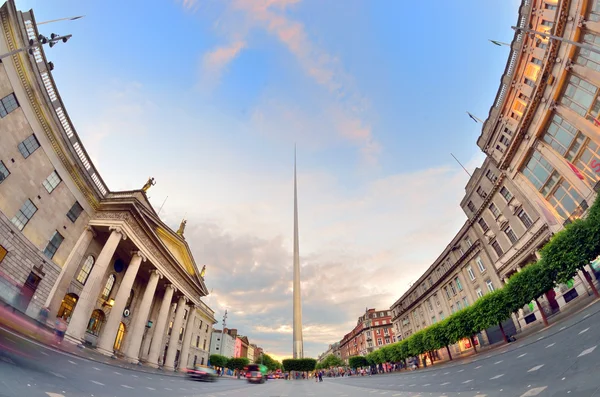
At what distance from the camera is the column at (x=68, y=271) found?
23.7 m

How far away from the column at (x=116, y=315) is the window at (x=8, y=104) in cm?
1734

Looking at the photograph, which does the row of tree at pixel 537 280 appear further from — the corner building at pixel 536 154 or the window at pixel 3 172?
the window at pixel 3 172

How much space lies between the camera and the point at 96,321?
1191 inches

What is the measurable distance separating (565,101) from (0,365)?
42538 millimetres

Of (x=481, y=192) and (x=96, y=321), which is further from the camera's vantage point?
(x=481, y=192)

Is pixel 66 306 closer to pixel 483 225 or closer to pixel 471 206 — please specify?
pixel 483 225

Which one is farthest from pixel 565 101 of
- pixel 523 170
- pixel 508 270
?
pixel 508 270

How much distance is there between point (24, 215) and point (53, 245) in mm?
4322

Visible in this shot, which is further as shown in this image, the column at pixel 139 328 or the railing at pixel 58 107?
the column at pixel 139 328

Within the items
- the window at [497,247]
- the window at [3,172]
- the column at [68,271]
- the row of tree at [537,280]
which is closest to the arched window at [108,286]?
the column at [68,271]

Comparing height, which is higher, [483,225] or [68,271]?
[483,225]

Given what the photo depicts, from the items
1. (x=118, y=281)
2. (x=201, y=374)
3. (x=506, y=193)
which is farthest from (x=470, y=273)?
(x=118, y=281)

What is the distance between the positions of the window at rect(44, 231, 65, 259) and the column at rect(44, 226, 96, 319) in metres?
1.70

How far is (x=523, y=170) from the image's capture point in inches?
1287
